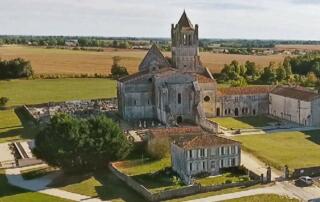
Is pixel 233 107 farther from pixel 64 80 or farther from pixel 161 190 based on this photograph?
pixel 64 80

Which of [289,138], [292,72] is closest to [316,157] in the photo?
[289,138]

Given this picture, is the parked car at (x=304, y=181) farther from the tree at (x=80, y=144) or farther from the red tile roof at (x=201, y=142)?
the tree at (x=80, y=144)

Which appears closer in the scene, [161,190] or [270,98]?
[161,190]

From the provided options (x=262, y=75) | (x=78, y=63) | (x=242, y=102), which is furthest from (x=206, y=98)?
(x=78, y=63)

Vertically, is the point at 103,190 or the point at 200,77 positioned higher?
the point at 200,77

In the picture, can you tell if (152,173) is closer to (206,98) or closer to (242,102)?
(206,98)

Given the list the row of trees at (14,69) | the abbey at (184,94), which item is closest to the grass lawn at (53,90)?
the row of trees at (14,69)
